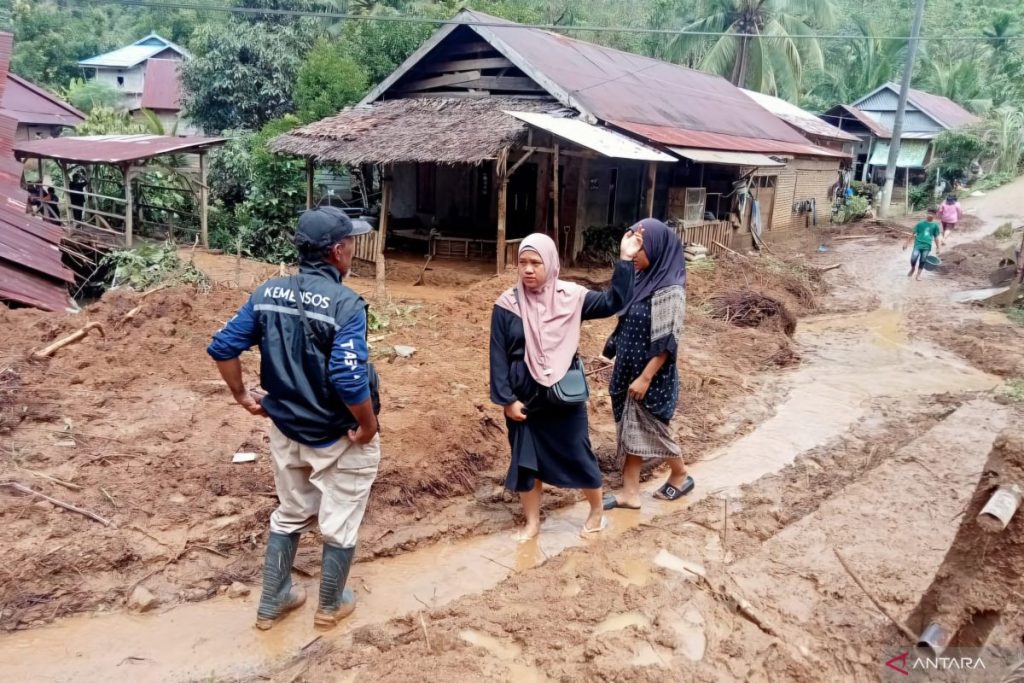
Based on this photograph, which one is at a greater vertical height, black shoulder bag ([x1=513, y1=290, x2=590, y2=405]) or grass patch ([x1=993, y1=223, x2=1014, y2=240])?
black shoulder bag ([x1=513, y1=290, x2=590, y2=405])

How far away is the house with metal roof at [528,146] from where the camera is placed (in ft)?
37.8

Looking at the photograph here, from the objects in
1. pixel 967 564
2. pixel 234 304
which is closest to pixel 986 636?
pixel 967 564

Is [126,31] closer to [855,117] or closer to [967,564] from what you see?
[855,117]

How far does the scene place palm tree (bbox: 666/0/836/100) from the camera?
28.9 m

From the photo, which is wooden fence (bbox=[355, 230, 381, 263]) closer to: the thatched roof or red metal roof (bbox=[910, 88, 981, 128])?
the thatched roof

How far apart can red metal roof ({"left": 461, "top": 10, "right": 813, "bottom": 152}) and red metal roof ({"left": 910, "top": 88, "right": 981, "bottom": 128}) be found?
43.9ft

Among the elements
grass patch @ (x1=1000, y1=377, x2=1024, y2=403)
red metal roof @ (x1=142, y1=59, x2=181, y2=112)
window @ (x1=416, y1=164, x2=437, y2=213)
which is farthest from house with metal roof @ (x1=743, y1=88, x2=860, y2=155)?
red metal roof @ (x1=142, y1=59, x2=181, y2=112)

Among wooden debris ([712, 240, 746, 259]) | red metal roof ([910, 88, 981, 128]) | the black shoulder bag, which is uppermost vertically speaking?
red metal roof ([910, 88, 981, 128])

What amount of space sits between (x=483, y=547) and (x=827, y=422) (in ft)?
11.7

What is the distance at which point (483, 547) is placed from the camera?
411 centimetres

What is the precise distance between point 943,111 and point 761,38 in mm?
8910

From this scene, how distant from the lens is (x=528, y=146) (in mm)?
11039

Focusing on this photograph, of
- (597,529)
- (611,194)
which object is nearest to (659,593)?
(597,529)

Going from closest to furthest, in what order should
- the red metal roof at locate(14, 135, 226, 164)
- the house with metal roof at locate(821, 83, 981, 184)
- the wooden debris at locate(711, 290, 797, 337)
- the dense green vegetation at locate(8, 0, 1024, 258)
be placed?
the wooden debris at locate(711, 290, 797, 337), the red metal roof at locate(14, 135, 226, 164), the dense green vegetation at locate(8, 0, 1024, 258), the house with metal roof at locate(821, 83, 981, 184)
